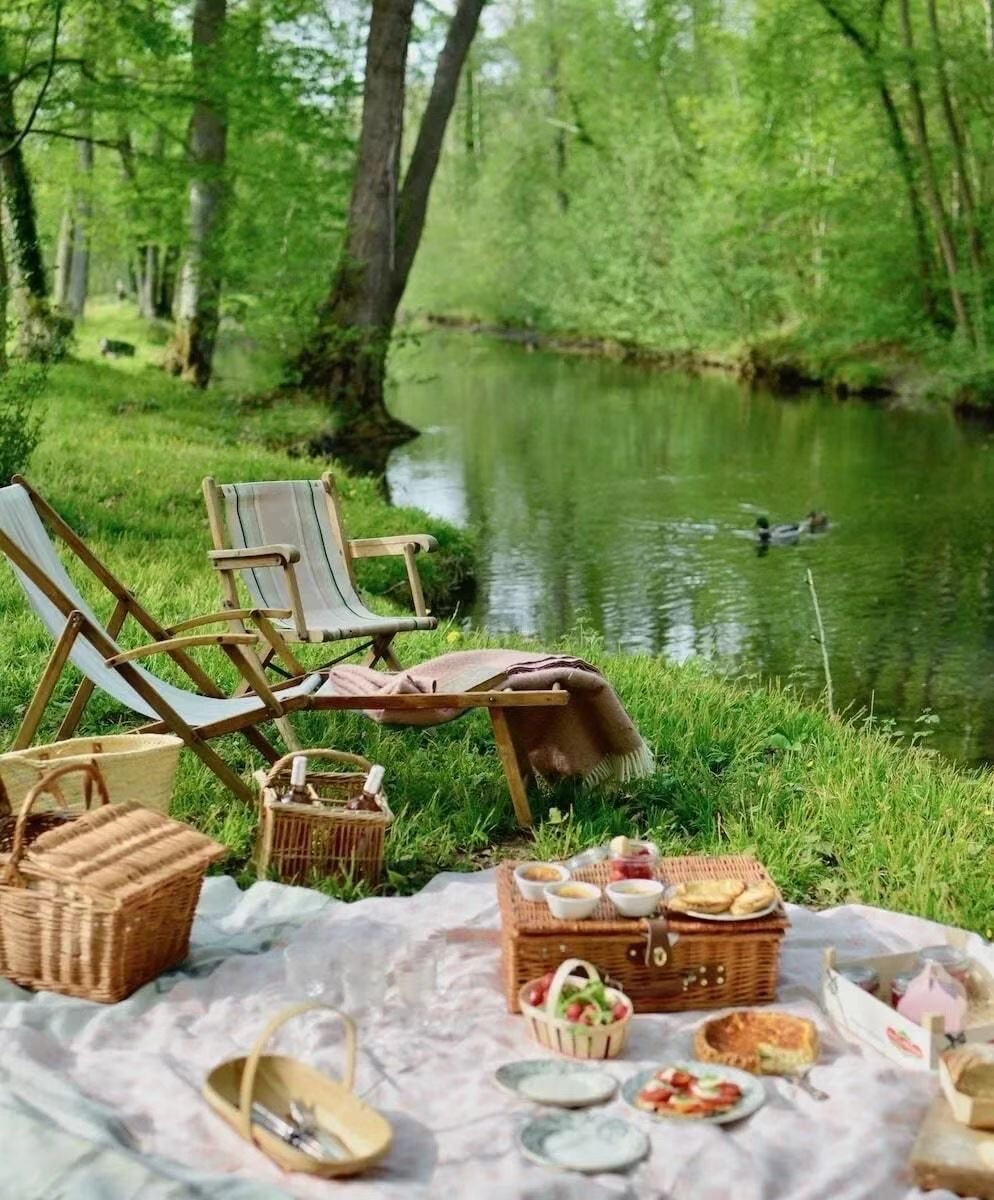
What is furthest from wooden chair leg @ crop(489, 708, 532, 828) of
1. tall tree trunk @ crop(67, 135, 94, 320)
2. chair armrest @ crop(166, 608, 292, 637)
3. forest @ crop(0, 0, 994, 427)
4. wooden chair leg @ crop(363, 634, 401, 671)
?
tall tree trunk @ crop(67, 135, 94, 320)

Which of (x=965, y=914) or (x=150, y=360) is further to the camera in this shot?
(x=150, y=360)

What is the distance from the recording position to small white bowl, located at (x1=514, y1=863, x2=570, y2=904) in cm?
336

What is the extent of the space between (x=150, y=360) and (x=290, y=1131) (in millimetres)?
20330

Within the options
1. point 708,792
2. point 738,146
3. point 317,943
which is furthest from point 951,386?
point 317,943

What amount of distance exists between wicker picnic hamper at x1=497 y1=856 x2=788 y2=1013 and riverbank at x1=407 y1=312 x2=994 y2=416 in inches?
725

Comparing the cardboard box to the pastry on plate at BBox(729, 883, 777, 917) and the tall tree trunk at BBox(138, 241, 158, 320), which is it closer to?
the pastry on plate at BBox(729, 883, 777, 917)

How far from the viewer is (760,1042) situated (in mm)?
3018

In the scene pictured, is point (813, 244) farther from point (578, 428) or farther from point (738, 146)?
point (578, 428)

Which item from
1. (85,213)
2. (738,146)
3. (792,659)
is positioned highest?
(738,146)

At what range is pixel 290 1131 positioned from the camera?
8.59 feet

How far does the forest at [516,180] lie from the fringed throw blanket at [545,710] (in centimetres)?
611

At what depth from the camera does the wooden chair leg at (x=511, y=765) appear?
448cm

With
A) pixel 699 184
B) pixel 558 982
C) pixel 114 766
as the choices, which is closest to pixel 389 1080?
pixel 558 982

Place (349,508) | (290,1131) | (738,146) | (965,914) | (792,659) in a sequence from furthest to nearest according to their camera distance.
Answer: (738,146)
(349,508)
(792,659)
(965,914)
(290,1131)
